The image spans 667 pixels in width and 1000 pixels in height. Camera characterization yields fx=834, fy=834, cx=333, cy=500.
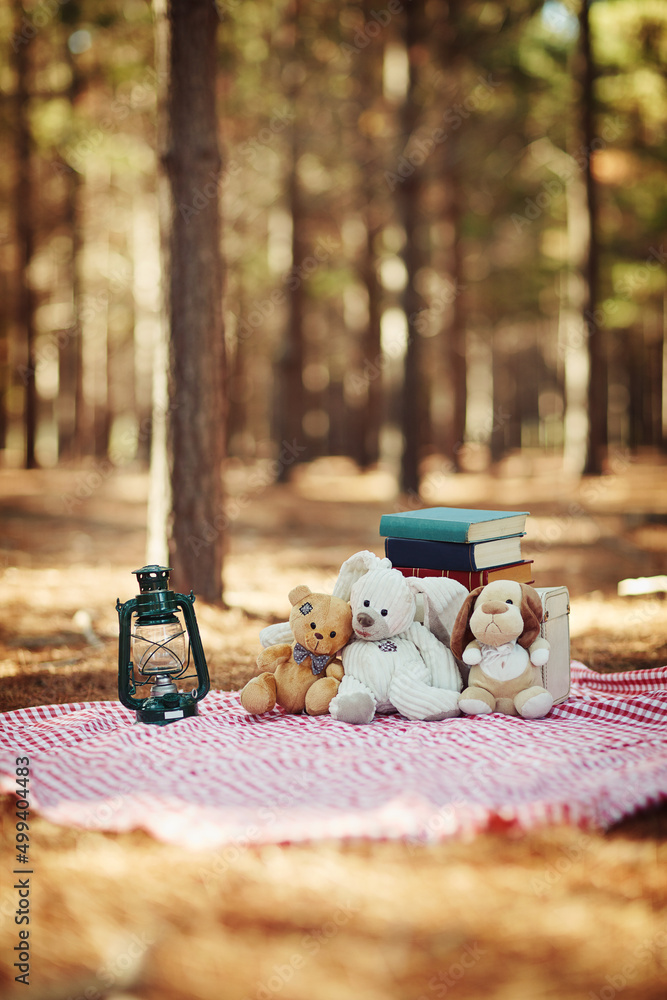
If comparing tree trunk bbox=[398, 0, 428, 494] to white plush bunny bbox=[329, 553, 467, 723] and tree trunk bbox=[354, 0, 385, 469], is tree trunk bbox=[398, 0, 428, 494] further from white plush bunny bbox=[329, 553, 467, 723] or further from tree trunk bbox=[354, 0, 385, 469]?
white plush bunny bbox=[329, 553, 467, 723]

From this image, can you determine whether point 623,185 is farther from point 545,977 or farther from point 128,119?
point 545,977

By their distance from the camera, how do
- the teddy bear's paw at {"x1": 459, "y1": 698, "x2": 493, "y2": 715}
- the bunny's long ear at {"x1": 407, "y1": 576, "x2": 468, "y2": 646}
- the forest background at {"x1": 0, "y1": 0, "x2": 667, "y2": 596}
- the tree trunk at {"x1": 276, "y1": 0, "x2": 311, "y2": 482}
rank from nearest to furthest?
the teddy bear's paw at {"x1": 459, "y1": 698, "x2": 493, "y2": 715} < the bunny's long ear at {"x1": 407, "y1": 576, "x2": 468, "y2": 646} < the forest background at {"x1": 0, "y1": 0, "x2": 667, "y2": 596} < the tree trunk at {"x1": 276, "y1": 0, "x2": 311, "y2": 482}

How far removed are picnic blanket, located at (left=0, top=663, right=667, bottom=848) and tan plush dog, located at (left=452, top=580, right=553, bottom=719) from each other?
0.09 meters

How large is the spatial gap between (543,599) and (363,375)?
15.3m

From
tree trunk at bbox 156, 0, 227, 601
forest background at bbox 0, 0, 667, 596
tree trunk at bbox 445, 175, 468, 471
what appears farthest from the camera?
tree trunk at bbox 445, 175, 468, 471

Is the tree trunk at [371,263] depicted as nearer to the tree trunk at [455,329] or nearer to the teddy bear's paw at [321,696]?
the tree trunk at [455,329]

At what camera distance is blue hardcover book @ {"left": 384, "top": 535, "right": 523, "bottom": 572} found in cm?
381

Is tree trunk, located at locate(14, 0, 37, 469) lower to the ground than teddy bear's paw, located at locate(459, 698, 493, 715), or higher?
higher

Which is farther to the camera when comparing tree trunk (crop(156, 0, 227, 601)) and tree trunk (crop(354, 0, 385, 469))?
tree trunk (crop(354, 0, 385, 469))

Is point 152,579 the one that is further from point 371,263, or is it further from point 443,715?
point 371,263

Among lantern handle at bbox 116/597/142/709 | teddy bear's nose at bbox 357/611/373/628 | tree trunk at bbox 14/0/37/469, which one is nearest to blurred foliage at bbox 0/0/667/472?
tree trunk at bbox 14/0/37/469

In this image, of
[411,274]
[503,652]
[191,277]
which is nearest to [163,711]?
[503,652]

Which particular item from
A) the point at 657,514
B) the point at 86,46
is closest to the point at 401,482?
the point at 657,514

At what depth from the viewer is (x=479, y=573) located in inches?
150
